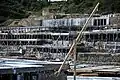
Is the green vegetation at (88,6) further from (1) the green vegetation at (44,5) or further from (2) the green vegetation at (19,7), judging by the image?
(2) the green vegetation at (19,7)

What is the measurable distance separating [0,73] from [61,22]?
33527 mm

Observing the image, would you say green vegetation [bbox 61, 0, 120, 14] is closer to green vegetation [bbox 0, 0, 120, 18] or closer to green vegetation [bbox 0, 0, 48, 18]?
green vegetation [bbox 0, 0, 120, 18]

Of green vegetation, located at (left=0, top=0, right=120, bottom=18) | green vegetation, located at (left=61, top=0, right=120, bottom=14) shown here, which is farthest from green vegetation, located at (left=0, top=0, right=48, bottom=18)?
green vegetation, located at (left=61, top=0, right=120, bottom=14)

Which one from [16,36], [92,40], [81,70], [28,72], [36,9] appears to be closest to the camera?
[28,72]

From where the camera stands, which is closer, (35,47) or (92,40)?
(92,40)

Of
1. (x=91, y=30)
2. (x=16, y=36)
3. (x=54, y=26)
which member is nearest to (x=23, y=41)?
(x=16, y=36)

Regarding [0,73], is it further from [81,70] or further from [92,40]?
[92,40]

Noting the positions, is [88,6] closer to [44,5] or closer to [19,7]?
[44,5]

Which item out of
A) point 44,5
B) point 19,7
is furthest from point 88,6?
point 19,7

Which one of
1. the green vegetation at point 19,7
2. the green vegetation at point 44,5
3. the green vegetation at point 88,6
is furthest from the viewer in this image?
the green vegetation at point 19,7

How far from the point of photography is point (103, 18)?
4356 cm

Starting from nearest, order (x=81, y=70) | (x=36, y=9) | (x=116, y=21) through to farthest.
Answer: (x=81, y=70) → (x=116, y=21) → (x=36, y=9)

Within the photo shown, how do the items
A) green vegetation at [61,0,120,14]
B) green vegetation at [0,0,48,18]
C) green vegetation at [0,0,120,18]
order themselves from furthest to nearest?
green vegetation at [0,0,48,18], green vegetation at [0,0,120,18], green vegetation at [61,0,120,14]

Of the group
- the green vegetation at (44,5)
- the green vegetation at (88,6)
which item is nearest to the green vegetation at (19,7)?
the green vegetation at (44,5)
